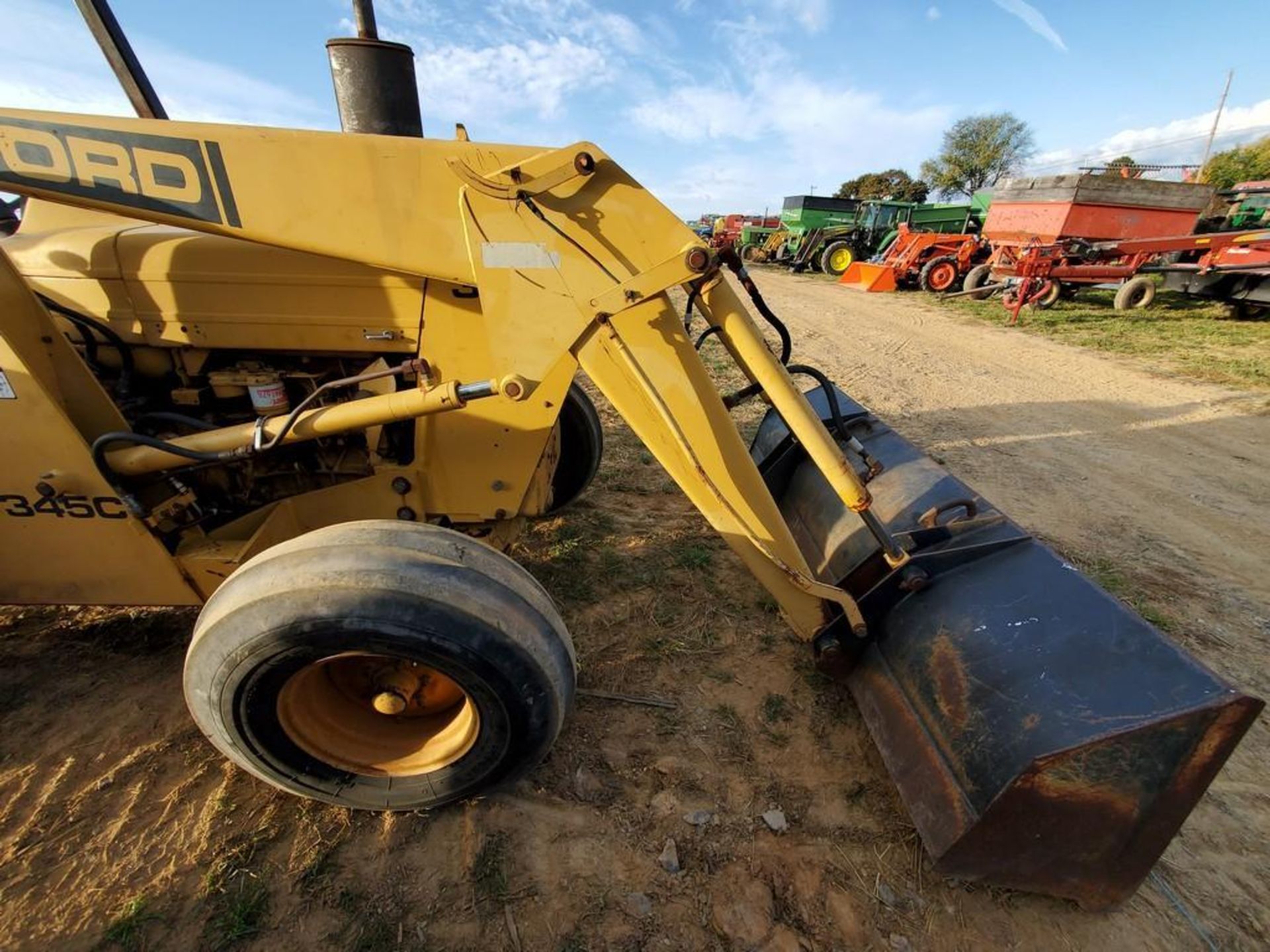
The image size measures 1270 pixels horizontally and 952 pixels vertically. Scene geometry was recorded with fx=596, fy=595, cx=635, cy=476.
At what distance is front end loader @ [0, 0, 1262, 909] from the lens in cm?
177

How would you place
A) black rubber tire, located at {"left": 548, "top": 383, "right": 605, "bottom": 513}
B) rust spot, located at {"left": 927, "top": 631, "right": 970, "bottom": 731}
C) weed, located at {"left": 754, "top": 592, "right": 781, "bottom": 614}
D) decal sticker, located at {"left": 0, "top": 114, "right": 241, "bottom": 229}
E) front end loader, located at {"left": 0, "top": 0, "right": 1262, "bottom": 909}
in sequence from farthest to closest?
black rubber tire, located at {"left": 548, "top": 383, "right": 605, "bottom": 513} → weed, located at {"left": 754, "top": 592, "right": 781, "bottom": 614} → rust spot, located at {"left": 927, "top": 631, "right": 970, "bottom": 731} → decal sticker, located at {"left": 0, "top": 114, "right": 241, "bottom": 229} → front end loader, located at {"left": 0, "top": 0, "right": 1262, "bottom": 909}

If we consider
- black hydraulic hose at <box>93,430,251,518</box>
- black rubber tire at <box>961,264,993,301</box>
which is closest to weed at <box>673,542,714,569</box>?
black hydraulic hose at <box>93,430,251,518</box>

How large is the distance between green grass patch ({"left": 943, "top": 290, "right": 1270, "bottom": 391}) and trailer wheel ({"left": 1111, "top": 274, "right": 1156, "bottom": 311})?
146 mm

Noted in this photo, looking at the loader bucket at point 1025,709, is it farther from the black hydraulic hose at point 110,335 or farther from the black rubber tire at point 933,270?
the black rubber tire at point 933,270

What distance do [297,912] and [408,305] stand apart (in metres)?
2.11

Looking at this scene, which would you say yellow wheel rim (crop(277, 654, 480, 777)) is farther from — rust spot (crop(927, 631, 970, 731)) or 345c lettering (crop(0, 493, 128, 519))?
rust spot (crop(927, 631, 970, 731))

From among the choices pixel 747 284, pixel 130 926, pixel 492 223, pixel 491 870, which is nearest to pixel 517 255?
pixel 492 223

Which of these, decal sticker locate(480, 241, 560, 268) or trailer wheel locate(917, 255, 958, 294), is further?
trailer wheel locate(917, 255, 958, 294)

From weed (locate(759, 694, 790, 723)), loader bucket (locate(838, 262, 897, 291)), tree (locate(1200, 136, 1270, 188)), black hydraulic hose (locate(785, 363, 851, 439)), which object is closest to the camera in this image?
weed (locate(759, 694, 790, 723))

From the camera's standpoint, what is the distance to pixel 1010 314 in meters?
12.3

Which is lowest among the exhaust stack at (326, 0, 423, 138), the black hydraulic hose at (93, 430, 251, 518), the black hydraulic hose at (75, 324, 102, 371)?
the black hydraulic hose at (93, 430, 251, 518)

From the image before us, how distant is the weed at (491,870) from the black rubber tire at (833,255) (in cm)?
2063

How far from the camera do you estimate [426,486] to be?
2602 mm

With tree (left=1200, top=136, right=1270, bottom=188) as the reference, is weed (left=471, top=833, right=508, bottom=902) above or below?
below
